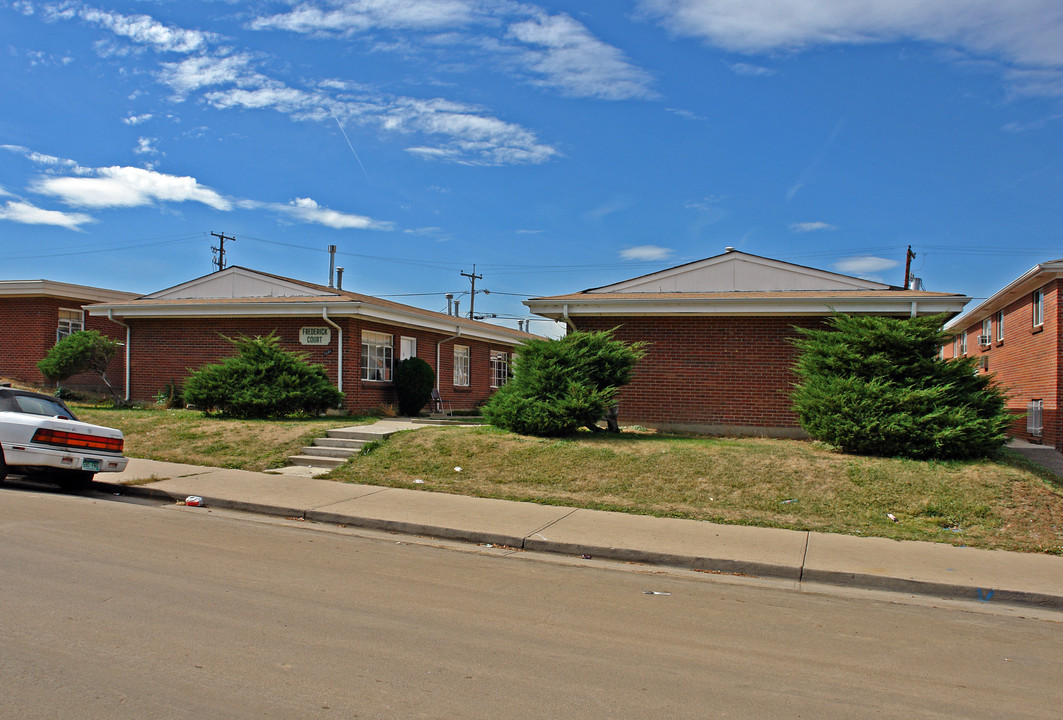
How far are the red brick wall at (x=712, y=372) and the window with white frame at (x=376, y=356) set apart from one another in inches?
261

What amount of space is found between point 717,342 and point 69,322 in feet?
67.6

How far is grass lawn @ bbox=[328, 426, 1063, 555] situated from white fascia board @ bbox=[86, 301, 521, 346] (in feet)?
19.5

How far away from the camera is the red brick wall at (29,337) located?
23.0 metres

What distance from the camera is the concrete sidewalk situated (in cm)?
693

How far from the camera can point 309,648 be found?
453cm

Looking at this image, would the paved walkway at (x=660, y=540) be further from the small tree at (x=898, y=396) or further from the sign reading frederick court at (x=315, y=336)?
the sign reading frederick court at (x=315, y=336)

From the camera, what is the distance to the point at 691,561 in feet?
24.5

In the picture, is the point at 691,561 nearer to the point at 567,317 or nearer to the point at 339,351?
the point at 567,317

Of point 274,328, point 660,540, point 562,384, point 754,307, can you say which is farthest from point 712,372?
point 274,328

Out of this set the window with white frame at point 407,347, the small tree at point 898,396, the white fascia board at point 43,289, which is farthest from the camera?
the white fascia board at point 43,289

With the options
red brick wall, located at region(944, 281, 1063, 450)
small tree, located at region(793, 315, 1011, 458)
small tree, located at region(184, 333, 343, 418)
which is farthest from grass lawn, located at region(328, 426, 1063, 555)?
small tree, located at region(184, 333, 343, 418)

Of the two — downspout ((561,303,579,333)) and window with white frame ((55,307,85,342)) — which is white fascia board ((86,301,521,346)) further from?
downspout ((561,303,579,333))

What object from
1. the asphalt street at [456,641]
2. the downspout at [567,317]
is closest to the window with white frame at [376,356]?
the downspout at [567,317]

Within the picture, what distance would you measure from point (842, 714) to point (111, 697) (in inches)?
148
